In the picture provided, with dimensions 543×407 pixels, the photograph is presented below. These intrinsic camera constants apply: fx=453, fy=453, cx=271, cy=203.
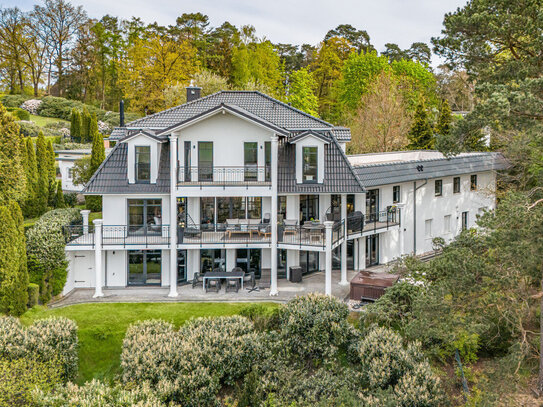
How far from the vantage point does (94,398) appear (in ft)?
35.8

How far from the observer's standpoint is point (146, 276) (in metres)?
21.1

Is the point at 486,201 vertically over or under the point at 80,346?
over

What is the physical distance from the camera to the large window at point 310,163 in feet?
67.8

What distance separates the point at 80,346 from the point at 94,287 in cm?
540

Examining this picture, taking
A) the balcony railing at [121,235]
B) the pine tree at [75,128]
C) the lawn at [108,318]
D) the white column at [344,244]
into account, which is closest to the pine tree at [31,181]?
the balcony railing at [121,235]

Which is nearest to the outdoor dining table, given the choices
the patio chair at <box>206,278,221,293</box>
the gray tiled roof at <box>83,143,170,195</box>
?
the patio chair at <box>206,278,221,293</box>

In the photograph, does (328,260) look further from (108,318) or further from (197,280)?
(108,318)

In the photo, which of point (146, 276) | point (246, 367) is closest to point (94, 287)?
point (146, 276)

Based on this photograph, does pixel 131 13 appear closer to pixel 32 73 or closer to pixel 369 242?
pixel 32 73

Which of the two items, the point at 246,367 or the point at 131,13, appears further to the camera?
the point at 131,13

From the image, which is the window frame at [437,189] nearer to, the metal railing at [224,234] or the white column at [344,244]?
the white column at [344,244]

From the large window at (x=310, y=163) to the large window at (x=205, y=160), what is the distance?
4274 millimetres

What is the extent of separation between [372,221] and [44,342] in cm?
1569

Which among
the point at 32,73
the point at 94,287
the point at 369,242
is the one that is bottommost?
the point at 94,287
